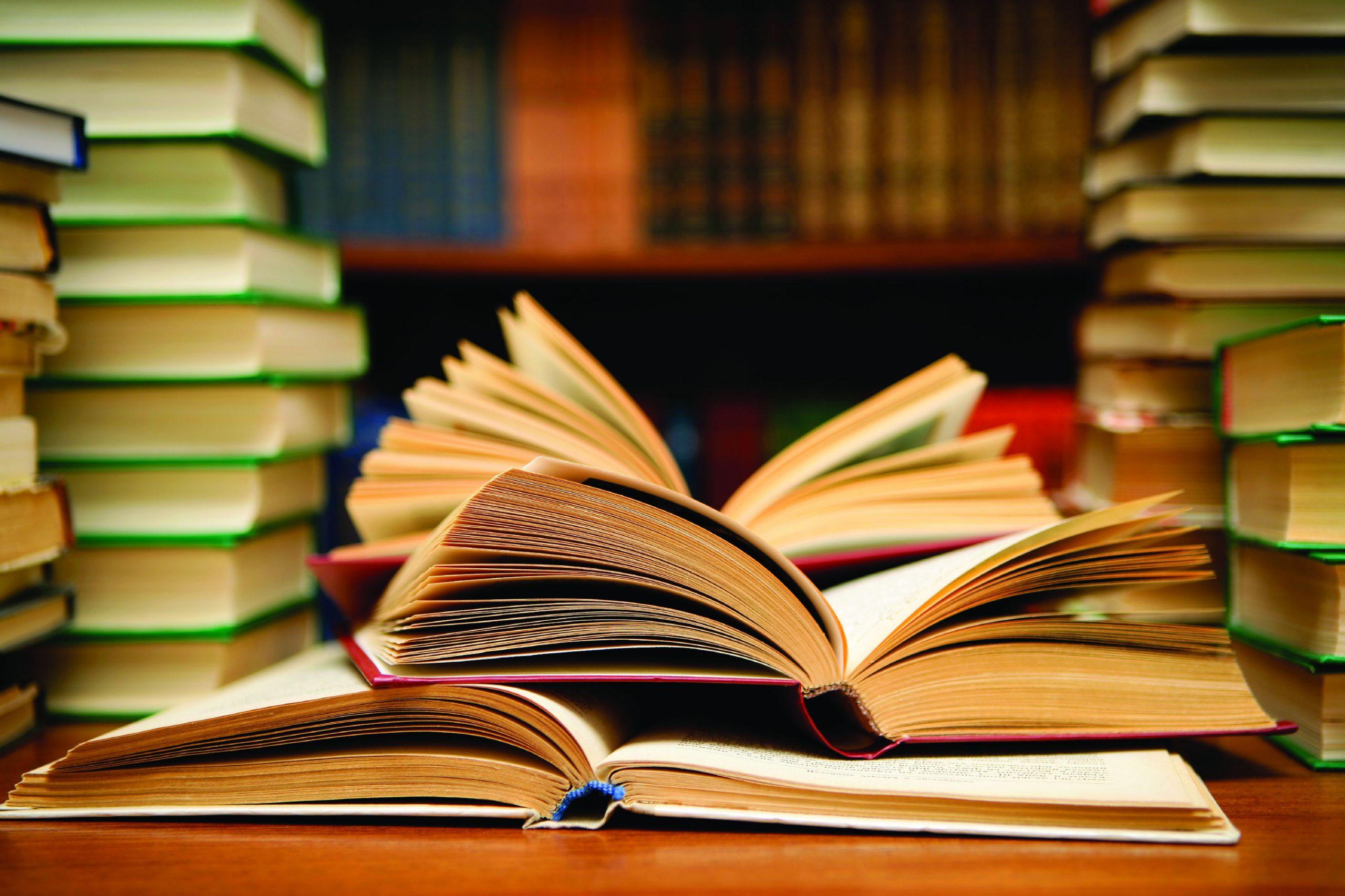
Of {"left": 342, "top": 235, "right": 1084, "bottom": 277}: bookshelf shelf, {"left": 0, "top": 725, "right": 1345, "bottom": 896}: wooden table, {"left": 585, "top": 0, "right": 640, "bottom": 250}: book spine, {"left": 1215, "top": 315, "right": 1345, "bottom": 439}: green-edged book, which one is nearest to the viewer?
{"left": 0, "top": 725, "right": 1345, "bottom": 896}: wooden table

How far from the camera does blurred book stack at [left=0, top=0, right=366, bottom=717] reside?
667 millimetres

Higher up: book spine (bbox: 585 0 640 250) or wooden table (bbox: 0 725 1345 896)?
book spine (bbox: 585 0 640 250)

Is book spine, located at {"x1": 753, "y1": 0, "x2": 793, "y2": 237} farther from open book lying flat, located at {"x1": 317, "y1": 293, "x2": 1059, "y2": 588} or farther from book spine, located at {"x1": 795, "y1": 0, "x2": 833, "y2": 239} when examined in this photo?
open book lying flat, located at {"x1": 317, "y1": 293, "x2": 1059, "y2": 588}

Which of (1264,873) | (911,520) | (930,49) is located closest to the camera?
(1264,873)

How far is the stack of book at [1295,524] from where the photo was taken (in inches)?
20.1

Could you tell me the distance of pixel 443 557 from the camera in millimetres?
473

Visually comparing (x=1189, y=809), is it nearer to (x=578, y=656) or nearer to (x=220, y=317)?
(x=578, y=656)

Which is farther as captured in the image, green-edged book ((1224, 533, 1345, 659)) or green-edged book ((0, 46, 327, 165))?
green-edged book ((0, 46, 327, 165))

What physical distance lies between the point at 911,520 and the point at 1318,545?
0.69 ft

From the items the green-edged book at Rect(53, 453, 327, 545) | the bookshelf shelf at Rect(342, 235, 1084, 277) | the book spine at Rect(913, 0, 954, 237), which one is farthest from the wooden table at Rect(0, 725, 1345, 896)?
the book spine at Rect(913, 0, 954, 237)

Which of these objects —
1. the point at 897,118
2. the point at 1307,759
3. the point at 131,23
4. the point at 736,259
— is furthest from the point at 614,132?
the point at 1307,759

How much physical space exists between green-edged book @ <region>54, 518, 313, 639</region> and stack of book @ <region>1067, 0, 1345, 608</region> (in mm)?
612

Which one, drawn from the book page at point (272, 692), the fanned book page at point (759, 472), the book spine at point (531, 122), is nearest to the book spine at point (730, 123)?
the book spine at point (531, 122)

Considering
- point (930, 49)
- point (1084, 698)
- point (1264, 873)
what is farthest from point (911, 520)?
point (930, 49)
